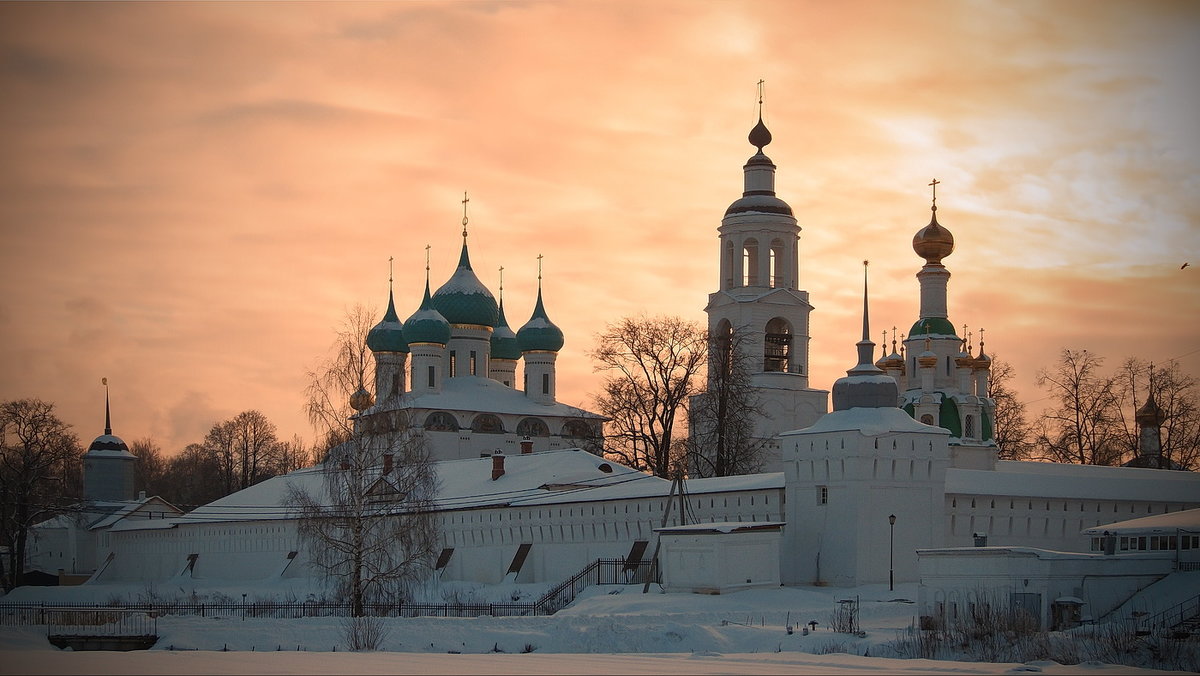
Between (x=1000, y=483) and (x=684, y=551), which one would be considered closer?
(x=684, y=551)

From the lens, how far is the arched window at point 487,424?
72125mm

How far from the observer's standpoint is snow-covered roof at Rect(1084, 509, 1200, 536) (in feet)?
128

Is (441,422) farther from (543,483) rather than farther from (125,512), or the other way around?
(125,512)

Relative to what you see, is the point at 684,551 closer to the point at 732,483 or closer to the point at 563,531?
the point at 732,483

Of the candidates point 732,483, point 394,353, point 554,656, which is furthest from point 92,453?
point 554,656

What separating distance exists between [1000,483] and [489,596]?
46.7 feet

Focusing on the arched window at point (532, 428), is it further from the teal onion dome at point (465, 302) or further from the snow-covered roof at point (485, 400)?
the teal onion dome at point (465, 302)

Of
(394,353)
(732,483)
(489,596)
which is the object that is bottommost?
(489,596)

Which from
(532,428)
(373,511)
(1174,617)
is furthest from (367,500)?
(532,428)

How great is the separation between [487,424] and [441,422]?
7.66 ft

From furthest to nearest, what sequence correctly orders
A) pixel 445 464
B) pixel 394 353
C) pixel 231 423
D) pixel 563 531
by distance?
1. pixel 231 423
2. pixel 394 353
3. pixel 445 464
4. pixel 563 531

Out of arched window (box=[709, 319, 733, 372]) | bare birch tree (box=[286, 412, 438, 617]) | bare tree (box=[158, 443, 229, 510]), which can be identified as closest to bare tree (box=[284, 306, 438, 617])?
bare birch tree (box=[286, 412, 438, 617])

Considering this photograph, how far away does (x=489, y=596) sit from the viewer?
48219mm

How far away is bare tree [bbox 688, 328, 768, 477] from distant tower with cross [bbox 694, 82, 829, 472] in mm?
1319
